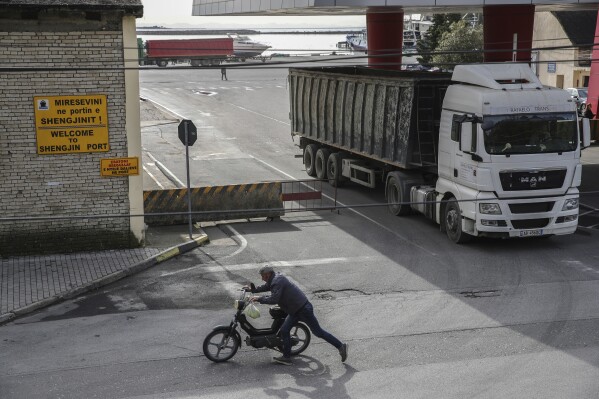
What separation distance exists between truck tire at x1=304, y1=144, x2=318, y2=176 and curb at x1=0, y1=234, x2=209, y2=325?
9.33 meters

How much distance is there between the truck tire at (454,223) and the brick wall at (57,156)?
289 inches

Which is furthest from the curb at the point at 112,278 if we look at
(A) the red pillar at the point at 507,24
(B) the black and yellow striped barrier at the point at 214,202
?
(A) the red pillar at the point at 507,24

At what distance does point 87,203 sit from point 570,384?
37.6ft

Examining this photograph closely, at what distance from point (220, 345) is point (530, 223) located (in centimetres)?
917

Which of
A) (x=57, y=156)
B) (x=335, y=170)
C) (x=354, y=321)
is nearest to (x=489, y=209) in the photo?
(x=354, y=321)

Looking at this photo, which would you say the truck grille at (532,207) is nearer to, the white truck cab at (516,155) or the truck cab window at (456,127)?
the white truck cab at (516,155)

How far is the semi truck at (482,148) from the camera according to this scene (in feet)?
64.2

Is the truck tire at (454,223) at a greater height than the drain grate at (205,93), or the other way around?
the truck tire at (454,223)

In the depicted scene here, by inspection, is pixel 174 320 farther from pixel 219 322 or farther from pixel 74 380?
pixel 74 380

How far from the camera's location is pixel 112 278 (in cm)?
1809

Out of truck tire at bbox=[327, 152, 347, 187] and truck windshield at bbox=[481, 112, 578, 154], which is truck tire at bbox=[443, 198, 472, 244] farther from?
truck tire at bbox=[327, 152, 347, 187]

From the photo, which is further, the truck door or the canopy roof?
the canopy roof

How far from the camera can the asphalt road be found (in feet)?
41.5

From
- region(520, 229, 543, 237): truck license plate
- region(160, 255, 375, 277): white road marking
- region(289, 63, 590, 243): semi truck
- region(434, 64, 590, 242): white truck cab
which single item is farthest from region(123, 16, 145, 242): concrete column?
region(520, 229, 543, 237): truck license plate
